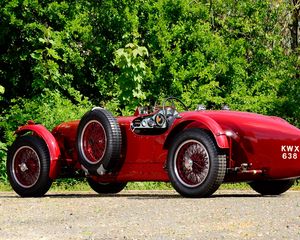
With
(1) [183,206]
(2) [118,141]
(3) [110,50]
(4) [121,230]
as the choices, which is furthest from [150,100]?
(4) [121,230]

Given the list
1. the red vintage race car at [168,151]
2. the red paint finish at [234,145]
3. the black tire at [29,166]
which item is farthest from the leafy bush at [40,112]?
the red paint finish at [234,145]

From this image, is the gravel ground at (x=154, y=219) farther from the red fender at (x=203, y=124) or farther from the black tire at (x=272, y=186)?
the black tire at (x=272, y=186)

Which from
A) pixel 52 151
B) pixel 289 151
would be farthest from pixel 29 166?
pixel 289 151

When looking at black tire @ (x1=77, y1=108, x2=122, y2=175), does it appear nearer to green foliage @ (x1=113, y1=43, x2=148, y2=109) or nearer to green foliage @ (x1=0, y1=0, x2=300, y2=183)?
green foliage @ (x1=0, y1=0, x2=300, y2=183)

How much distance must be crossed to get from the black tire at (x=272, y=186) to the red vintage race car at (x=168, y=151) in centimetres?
1

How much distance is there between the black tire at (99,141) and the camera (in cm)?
1055

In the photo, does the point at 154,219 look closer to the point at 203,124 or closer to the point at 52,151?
the point at 203,124

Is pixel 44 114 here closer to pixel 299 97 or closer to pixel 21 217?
pixel 299 97

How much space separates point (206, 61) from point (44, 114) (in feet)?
15.0

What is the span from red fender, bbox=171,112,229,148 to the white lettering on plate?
0.70 m

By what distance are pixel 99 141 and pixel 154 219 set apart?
3.31 metres

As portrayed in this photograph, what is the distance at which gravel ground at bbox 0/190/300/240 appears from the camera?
21.8 feet

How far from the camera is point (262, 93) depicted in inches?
771

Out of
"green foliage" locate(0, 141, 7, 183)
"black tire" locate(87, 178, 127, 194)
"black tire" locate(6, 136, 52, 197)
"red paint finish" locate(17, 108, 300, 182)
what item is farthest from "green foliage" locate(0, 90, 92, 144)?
"red paint finish" locate(17, 108, 300, 182)
